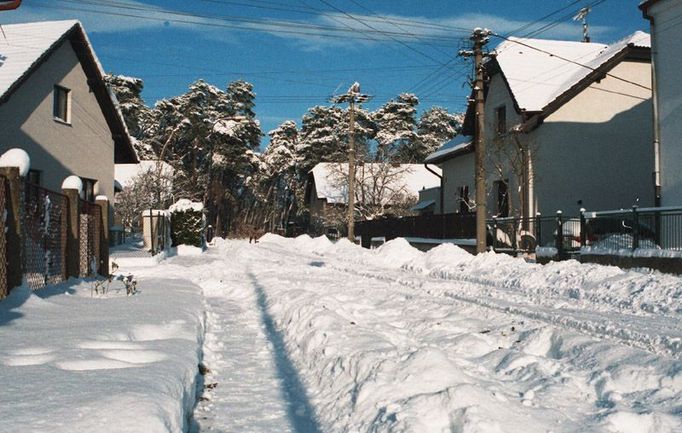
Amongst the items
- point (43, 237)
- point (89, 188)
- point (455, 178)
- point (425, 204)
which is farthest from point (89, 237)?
point (425, 204)

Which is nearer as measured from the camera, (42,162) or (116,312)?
(116,312)

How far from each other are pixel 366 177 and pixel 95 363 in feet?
140

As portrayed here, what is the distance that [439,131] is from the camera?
7238 centimetres

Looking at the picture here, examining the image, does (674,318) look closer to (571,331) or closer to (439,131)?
(571,331)

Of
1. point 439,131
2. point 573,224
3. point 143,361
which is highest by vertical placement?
point 439,131

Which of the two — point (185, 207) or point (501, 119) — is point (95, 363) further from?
point (501, 119)

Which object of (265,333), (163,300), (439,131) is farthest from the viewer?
(439,131)

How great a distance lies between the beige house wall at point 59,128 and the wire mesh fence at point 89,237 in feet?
18.0

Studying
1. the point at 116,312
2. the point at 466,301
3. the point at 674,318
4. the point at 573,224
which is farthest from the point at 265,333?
the point at 573,224

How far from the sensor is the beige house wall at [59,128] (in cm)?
1731

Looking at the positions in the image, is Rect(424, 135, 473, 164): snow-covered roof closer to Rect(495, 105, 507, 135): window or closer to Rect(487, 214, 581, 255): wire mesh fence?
Rect(495, 105, 507, 135): window

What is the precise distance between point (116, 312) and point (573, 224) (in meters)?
13.6

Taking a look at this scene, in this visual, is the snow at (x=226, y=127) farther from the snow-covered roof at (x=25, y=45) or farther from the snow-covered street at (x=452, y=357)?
the snow-covered street at (x=452, y=357)

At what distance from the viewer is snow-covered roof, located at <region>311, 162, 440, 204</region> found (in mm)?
46562
